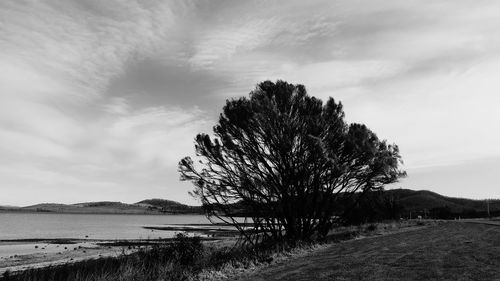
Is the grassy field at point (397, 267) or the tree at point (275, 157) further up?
the tree at point (275, 157)

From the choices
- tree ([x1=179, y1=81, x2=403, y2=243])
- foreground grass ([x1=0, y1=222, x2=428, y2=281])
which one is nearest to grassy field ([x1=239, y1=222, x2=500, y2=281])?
foreground grass ([x1=0, y1=222, x2=428, y2=281])

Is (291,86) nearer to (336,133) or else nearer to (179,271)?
(336,133)

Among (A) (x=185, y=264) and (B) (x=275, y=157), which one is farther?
(B) (x=275, y=157)

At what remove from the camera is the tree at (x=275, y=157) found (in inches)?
977

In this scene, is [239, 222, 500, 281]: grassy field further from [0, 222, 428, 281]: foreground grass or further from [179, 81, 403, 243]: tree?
[179, 81, 403, 243]: tree

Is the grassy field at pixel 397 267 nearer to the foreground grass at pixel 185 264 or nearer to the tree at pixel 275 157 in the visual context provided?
the foreground grass at pixel 185 264

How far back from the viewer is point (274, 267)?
585 inches

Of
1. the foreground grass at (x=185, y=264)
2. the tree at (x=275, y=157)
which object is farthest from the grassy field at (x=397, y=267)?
the tree at (x=275, y=157)

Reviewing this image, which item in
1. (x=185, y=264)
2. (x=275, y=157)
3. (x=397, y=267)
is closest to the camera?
(x=397, y=267)

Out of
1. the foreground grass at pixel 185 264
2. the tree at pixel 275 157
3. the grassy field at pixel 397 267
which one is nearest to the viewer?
the grassy field at pixel 397 267

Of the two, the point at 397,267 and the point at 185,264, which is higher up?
the point at 397,267

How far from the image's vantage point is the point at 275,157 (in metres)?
25.3

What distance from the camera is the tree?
24828 millimetres

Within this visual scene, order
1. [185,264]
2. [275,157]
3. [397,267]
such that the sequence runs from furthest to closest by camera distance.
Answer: [275,157] < [185,264] < [397,267]
